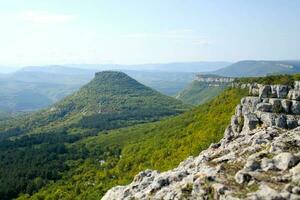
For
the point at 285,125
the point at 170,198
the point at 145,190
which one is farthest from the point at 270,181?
the point at 285,125

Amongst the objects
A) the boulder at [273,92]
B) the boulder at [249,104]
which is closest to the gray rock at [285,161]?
the boulder at [249,104]

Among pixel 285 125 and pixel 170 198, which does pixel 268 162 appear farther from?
pixel 285 125

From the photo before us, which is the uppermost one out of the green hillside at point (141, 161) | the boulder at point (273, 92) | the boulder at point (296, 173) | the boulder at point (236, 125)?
the boulder at point (296, 173)

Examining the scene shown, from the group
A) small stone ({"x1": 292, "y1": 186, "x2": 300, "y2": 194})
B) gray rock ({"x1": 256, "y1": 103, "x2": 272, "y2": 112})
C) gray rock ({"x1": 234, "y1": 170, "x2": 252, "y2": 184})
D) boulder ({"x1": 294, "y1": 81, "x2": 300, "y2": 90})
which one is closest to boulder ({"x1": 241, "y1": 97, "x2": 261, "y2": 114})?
gray rock ({"x1": 256, "y1": 103, "x2": 272, "y2": 112})

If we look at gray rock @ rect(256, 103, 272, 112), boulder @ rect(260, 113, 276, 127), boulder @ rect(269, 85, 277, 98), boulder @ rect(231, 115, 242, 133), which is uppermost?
boulder @ rect(269, 85, 277, 98)

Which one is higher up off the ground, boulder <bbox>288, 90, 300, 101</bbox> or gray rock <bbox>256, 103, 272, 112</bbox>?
boulder <bbox>288, 90, 300, 101</bbox>

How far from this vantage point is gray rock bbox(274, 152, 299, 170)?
127 feet

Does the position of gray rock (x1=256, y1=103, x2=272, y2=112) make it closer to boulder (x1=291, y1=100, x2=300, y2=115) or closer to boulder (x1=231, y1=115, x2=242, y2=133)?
boulder (x1=291, y1=100, x2=300, y2=115)

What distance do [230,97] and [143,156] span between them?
42.6m

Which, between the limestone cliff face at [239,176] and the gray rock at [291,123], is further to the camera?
the gray rock at [291,123]

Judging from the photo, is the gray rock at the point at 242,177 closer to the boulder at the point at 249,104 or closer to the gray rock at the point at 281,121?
the gray rock at the point at 281,121

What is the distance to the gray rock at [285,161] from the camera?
38.6m

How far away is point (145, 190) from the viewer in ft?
156

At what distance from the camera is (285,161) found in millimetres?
39188
